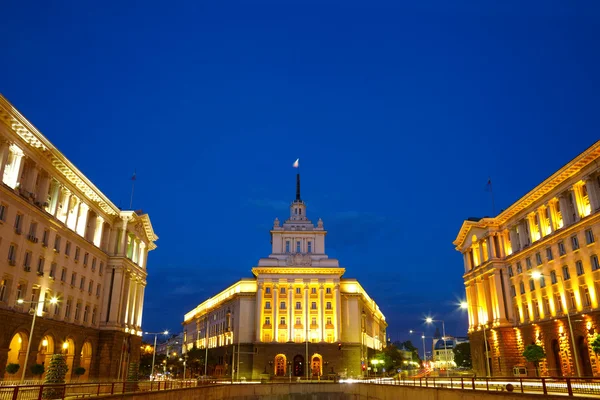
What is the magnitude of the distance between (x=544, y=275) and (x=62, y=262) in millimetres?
51200

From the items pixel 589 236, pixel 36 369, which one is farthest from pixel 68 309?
pixel 589 236

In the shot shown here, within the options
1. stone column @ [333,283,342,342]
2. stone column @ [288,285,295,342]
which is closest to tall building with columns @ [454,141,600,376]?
stone column @ [333,283,342,342]

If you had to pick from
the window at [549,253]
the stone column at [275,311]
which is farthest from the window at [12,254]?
the stone column at [275,311]

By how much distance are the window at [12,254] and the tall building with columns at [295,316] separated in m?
61.5

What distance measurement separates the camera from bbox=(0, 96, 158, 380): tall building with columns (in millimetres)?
46678

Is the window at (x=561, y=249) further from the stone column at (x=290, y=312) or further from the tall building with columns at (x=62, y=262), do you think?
the stone column at (x=290, y=312)

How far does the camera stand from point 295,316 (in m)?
109

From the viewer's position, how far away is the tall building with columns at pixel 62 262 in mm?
46678

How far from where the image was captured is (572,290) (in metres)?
58.5

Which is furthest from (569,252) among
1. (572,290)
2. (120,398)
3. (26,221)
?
(26,221)

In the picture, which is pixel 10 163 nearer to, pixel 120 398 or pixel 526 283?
pixel 120 398

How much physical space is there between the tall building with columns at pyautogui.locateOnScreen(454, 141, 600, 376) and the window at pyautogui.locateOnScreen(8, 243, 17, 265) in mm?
47731

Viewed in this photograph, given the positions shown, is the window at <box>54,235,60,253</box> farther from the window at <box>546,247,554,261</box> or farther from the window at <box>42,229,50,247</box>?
the window at <box>546,247,554,261</box>

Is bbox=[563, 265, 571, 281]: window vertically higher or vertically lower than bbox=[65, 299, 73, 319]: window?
higher
